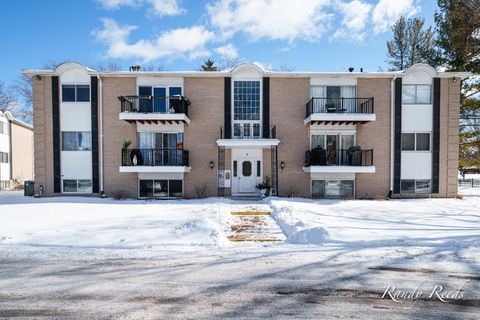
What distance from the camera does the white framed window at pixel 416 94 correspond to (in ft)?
55.9

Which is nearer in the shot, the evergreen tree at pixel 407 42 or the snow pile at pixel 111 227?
the snow pile at pixel 111 227

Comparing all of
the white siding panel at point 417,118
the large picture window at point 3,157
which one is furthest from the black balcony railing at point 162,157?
the large picture window at point 3,157

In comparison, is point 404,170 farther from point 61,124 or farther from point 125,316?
point 61,124

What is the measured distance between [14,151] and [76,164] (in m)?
18.5

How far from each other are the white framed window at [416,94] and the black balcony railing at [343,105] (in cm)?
236

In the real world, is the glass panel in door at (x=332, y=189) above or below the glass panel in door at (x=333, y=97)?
below

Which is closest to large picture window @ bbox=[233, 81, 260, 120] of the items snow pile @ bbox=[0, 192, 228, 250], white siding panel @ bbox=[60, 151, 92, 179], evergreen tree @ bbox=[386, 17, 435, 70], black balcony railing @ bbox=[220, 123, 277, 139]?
black balcony railing @ bbox=[220, 123, 277, 139]

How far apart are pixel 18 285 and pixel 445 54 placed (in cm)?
2688

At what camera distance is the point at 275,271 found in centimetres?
550

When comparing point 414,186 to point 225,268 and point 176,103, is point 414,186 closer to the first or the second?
point 176,103

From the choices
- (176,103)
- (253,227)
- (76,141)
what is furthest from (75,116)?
(253,227)

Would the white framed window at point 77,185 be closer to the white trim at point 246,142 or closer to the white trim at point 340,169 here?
the white trim at point 246,142

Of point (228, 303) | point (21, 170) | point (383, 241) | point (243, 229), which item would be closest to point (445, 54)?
point (383, 241)

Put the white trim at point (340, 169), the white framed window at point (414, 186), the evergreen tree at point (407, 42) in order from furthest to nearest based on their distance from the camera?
the evergreen tree at point (407, 42), the white framed window at point (414, 186), the white trim at point (340, 169)
